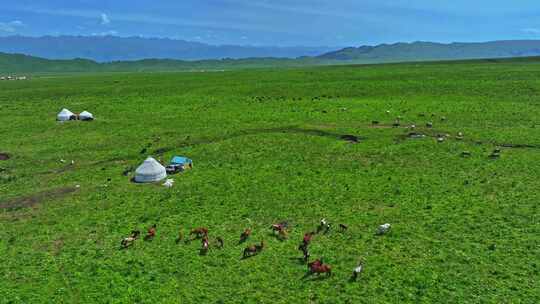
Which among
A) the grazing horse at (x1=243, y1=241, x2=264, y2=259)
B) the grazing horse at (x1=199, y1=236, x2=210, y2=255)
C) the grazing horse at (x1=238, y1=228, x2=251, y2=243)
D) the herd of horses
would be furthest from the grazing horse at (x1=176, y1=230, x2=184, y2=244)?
the grazing horse at (x1=243, y1=241, x2=264, y2=259)

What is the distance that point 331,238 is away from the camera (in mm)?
16391

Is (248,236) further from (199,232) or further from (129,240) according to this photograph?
(129,240)

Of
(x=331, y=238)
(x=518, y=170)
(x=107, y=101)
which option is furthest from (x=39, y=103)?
(x=518, y=170)

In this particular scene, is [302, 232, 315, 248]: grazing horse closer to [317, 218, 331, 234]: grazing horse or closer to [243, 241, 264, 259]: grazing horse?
[317, 218, 331, 234]: grazing horse

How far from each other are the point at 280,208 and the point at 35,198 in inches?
565

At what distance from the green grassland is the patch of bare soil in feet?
0.49

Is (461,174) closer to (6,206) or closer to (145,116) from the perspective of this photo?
(6,206)

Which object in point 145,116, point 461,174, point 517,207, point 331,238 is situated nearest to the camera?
point 331,238

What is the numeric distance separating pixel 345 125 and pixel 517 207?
20230 mm

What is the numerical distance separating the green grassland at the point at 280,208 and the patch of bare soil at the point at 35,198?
15 centimetres

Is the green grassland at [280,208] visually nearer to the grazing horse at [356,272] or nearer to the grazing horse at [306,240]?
the grazing horse at [356,272]

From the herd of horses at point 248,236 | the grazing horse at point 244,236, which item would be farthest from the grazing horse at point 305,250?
the grazing horse at point 244,236

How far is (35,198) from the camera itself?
22.6m

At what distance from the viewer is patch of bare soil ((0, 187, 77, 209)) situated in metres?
21.7
